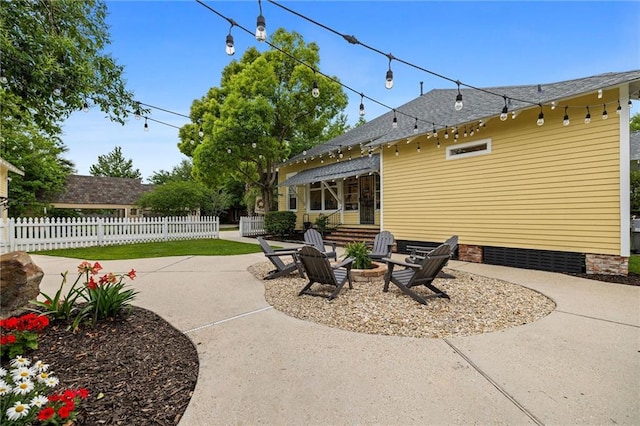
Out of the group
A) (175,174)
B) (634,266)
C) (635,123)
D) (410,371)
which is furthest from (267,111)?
(635,123)

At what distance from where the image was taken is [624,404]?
82.8 inches

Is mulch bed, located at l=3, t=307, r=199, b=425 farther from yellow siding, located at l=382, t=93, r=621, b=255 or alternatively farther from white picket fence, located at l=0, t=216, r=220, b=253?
white picket fence, located at l=0, t=216, r=220, b=253

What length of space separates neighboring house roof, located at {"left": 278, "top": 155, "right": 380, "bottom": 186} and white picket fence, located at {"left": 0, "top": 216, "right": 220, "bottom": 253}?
16.6 ft

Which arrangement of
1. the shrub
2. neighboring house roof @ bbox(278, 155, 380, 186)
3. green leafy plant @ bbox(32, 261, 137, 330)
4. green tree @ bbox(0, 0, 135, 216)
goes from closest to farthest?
green leafy plant @ bbox(32, 261, 137, 330) → green tree @ bbox(0, 0, 135, 216) → neighboring house roof @ bbox(278, 155, 380, 186) → the shrub

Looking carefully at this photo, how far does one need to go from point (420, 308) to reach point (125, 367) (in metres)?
3.45

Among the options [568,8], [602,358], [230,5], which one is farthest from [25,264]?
[568,8]

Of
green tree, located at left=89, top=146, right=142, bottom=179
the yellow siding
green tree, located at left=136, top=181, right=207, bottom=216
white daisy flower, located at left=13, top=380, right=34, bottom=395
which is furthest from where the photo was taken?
green tree, located at left=89, top=146, right=142, bottom=179

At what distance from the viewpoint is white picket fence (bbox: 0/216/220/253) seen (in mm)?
10227

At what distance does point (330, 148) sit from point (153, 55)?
8.21 metres

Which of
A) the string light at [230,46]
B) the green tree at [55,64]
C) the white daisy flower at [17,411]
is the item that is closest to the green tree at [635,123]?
the string light at [230,46]

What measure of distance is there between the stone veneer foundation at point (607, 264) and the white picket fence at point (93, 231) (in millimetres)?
14166

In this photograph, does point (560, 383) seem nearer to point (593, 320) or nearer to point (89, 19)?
point (593, 320)

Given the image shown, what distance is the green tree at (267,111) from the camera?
1324 cm

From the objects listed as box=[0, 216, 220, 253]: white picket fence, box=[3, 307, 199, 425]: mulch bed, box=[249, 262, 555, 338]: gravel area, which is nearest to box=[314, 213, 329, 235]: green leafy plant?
box=[0, 216, 220, 253]: white picket fence
